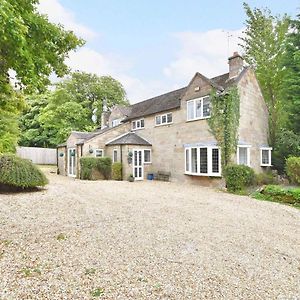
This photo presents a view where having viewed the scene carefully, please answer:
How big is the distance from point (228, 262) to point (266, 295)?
105 cm

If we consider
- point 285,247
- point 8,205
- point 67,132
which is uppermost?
point 67,132

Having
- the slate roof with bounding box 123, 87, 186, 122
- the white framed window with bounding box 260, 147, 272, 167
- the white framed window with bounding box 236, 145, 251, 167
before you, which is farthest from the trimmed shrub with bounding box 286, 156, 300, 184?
the slate roof with bounding box 123, 87, 186, 122

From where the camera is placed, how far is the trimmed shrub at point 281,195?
1059 cm

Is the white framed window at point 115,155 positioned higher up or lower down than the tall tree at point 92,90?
lower down

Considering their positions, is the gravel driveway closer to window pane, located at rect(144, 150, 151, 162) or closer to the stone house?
the stone house

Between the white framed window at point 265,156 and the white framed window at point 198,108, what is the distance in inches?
188

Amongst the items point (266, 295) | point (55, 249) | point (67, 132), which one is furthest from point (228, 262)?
point (67, 132)

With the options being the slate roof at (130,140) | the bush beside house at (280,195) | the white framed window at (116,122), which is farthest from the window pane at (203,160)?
the white framed window at (116,122)

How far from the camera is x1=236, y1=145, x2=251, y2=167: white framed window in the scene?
1523cm

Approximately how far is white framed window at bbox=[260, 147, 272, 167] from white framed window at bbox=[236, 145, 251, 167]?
173 cm

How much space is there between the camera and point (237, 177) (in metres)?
13.2

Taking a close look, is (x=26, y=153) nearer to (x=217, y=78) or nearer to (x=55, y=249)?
(x=217, y=78)

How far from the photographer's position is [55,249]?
4.89m

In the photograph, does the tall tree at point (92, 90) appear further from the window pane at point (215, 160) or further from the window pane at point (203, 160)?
the window pane at point (215, 160)
